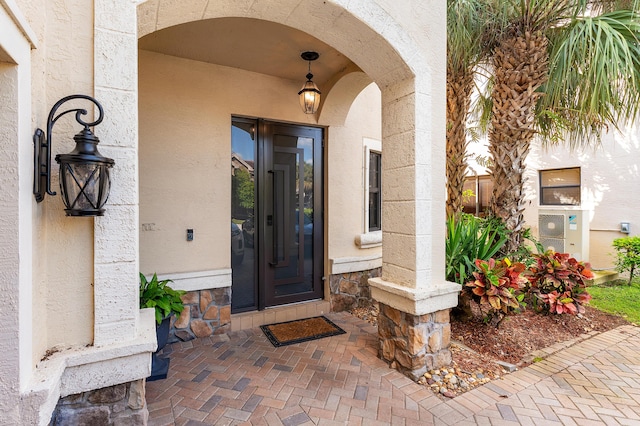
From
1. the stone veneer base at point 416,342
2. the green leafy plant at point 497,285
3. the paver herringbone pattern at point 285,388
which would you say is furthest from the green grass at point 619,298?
the paver herringbone pattern at point 285,388

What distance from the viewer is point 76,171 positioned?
149 centimetres

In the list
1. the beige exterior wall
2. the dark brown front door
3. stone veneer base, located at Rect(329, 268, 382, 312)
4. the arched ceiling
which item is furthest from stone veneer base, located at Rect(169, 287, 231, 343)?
the arched ceiling

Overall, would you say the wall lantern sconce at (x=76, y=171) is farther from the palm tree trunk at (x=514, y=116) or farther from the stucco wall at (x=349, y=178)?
the palm tree trunk at (x=514, y=116)

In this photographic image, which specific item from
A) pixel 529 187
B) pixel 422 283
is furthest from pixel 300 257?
pixel 529 187

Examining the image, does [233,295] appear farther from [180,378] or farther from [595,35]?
[595,35]

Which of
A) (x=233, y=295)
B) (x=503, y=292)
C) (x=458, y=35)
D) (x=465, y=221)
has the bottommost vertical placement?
(x=233, y=295)

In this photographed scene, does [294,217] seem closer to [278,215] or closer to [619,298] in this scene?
[278,215]

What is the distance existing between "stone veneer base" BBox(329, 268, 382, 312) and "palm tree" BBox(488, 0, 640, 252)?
2.14 meters

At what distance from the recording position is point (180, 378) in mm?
2836

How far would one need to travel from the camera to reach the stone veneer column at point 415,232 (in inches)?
110

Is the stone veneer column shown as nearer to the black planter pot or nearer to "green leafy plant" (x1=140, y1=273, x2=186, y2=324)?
"green leafy plant" (x1=140, y1=273, x2=186, y2=324)

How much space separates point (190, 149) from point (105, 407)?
277cm

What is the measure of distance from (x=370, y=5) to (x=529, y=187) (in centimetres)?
834

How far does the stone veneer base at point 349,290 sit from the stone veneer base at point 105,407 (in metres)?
3.17
